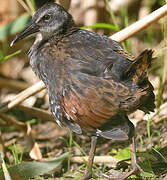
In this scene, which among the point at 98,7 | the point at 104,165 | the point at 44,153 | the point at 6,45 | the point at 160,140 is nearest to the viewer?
the point at 104,165

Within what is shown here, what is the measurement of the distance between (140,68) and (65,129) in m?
1.83

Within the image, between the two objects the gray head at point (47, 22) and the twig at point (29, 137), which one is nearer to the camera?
the gray head at point (47, 22)

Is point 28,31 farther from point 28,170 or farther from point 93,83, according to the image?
point 28,170

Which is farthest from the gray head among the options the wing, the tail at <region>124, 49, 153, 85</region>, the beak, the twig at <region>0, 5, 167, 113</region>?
the tail at <region>124, 49, 153, 85</region>

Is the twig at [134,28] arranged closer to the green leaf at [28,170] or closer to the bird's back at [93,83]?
the bird's back at [93,83]

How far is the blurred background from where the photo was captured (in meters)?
3.39

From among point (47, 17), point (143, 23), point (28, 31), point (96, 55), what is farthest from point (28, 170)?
point (143, 23)

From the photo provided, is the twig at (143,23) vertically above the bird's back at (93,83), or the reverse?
the twig at (143,23)

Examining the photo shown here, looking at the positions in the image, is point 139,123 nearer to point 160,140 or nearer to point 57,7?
point 160,140

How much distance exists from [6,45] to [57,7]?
6.12ft

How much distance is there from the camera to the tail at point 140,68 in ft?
8.41

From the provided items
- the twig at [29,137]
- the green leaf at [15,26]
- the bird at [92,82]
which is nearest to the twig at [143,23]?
the bird at [92,82]

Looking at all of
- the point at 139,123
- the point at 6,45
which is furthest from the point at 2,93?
the point at 139,123

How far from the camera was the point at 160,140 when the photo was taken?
3645 millimetres
